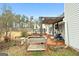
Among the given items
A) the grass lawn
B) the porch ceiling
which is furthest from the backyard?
the porch ceiling

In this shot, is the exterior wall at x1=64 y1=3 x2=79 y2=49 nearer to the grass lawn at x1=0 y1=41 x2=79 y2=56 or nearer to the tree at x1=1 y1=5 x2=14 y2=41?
the grass lawn at x1=0 y1=41 x2=79 y2=56

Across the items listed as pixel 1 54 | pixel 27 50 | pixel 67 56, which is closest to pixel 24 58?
pixel 27 50

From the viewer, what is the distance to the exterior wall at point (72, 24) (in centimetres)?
331

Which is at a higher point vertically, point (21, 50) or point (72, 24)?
point (72, 24)

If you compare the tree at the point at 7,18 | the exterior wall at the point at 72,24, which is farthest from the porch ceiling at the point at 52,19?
the tree at the point at 7,18

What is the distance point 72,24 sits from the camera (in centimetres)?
336

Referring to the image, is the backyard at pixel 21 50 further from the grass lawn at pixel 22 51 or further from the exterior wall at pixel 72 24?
the exterior wall at pixel 72 24

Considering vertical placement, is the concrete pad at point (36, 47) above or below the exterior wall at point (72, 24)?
below

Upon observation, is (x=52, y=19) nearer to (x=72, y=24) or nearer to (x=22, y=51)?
(x=72, y=24)

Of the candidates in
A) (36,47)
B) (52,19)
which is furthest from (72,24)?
(36,47)

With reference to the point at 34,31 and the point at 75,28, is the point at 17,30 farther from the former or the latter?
the point at 75,28

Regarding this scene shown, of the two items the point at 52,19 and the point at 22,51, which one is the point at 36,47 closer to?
the point at 22,51

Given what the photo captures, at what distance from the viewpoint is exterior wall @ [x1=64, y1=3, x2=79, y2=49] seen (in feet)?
10.9

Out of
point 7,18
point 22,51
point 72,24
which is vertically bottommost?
point 22,51
